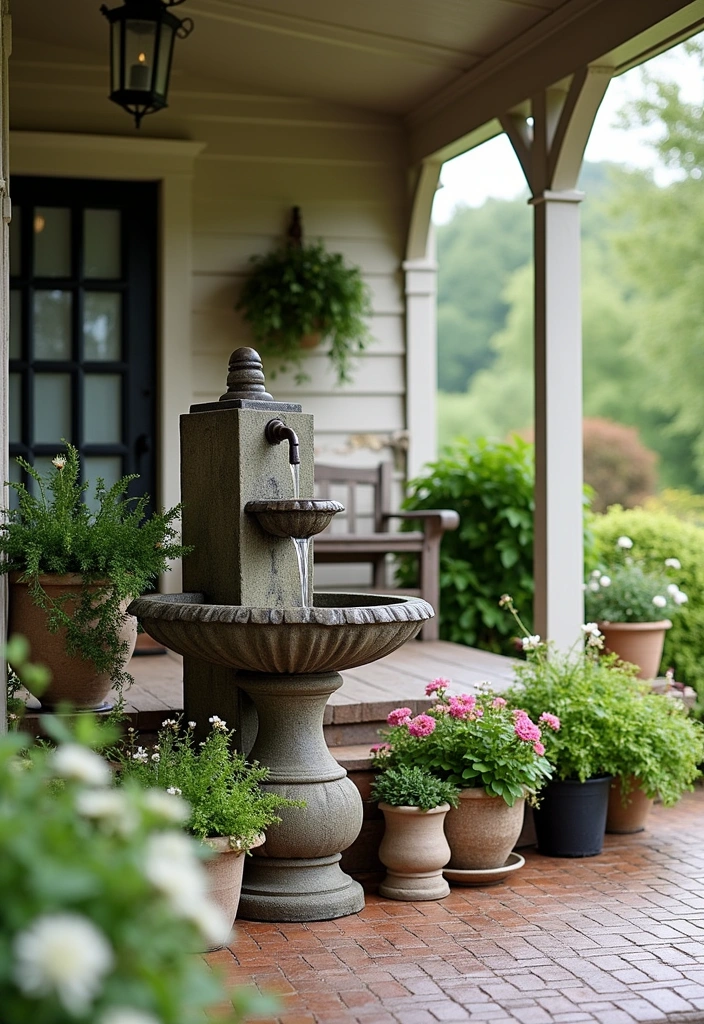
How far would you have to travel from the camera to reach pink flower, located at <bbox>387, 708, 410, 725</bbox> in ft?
13.8

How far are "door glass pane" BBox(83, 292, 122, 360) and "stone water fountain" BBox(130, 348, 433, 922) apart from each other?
252 centimetres

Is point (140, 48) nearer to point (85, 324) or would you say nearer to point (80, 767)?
point (85, 324)

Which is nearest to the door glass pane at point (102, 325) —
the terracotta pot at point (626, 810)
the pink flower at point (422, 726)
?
the pink flower at point (422, 726)

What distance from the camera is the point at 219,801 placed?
11.5ft

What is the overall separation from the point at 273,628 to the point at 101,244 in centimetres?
367

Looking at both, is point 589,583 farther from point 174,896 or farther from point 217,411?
point 174,896

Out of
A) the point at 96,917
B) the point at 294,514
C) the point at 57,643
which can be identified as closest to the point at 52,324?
the point at 57,643

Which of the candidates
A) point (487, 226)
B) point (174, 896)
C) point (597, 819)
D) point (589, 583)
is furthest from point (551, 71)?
point (487, 226)

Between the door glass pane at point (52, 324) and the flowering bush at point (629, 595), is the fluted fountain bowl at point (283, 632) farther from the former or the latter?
the door glass pane at point (52, 324)

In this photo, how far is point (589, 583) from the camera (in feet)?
20.1

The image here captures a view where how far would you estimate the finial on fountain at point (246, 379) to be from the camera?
4023mm

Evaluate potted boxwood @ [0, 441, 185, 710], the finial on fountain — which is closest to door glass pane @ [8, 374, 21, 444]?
potted boxwood @ [0, 441, 185, 710]

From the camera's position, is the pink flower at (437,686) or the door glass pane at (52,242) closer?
the pink flower at (437,686)

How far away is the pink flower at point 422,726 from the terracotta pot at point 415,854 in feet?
0.80
